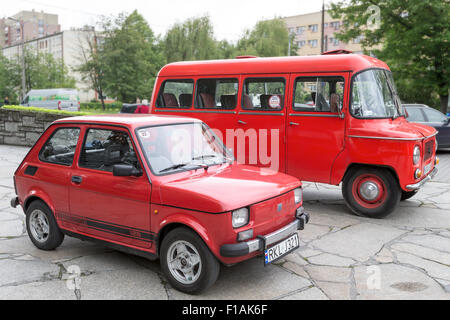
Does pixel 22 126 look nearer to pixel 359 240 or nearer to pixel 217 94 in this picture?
pixel 217 94

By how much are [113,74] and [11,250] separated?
42290 mm

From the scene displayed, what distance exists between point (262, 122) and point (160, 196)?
4197 millimetres

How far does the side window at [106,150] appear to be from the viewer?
15.3ft

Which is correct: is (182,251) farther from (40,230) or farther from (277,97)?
(277,97)

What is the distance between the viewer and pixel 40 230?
5422 millimetres

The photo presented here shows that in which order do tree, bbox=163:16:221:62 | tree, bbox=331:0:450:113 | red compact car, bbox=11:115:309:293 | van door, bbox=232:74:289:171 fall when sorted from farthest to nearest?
tree, bbox=163:16:221:62
tree, bbox=331:0:450:113
van door, bbox=232:74:289:171
red compact car, bbox=11:115:309:293

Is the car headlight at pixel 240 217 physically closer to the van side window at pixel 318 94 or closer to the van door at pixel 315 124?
the van door at pixel 315 124

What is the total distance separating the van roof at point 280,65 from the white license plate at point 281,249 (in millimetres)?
3696

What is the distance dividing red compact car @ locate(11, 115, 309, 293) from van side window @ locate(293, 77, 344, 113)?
2.65 m

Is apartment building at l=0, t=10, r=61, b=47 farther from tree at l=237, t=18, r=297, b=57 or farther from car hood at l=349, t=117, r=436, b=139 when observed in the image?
car hood at l=349, t=117, r=436, b=139

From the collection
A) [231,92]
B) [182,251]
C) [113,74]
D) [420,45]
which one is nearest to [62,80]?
[113,74]

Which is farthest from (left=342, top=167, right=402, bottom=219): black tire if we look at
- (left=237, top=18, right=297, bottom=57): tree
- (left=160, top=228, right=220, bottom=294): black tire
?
(left=237, top=18, right=297, bottom=57): tree

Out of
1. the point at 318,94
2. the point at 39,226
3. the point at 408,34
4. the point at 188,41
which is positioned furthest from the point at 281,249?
the point at 188,41

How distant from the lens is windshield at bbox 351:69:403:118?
23.1 ft
